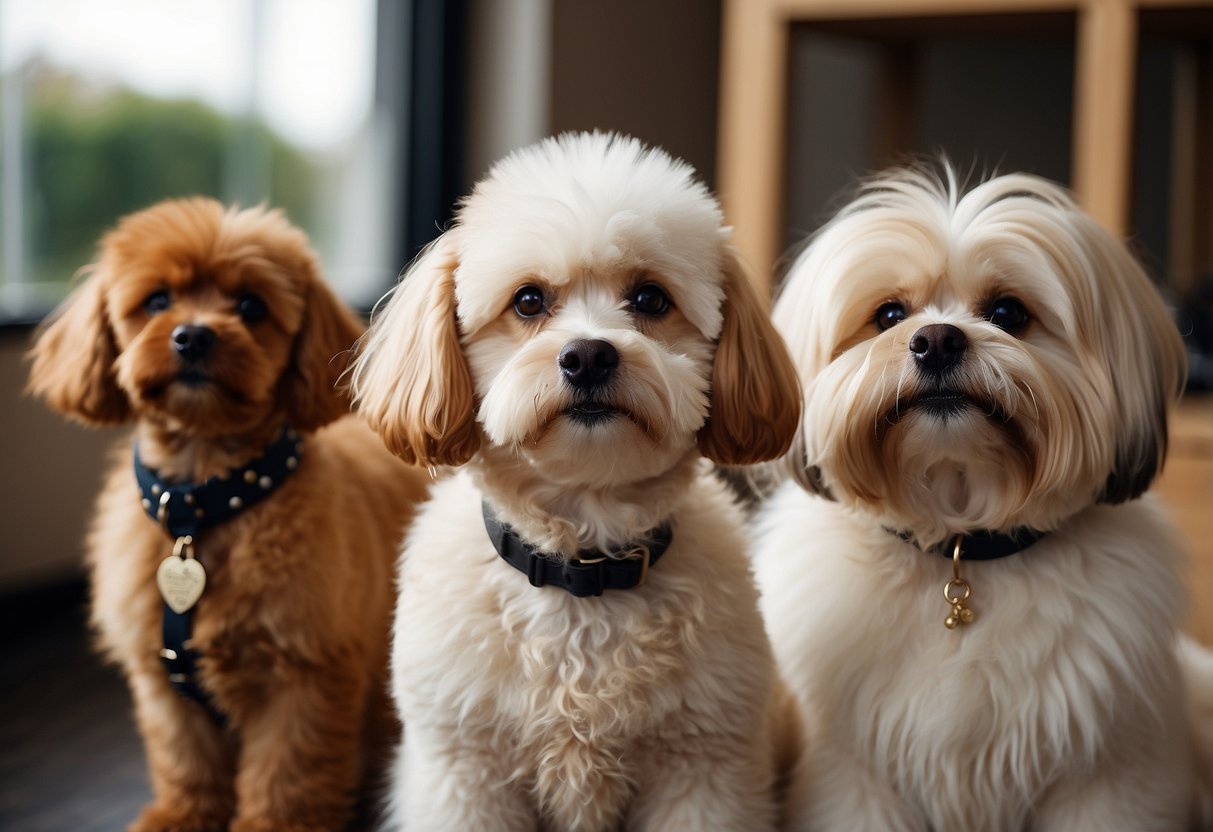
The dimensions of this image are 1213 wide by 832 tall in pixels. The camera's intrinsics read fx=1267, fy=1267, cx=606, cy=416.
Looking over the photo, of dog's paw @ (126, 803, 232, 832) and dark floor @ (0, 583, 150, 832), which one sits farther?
dark floor @ (0, 583, 150, 832)

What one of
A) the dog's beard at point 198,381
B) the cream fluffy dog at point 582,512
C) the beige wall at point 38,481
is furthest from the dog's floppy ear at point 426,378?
the beige wall at point 38,481

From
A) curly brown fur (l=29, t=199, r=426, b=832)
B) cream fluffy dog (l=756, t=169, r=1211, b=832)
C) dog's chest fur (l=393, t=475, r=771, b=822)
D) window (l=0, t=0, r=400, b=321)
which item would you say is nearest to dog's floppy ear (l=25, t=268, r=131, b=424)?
curly brown fur (l=29, t=199, r=426, b=832)

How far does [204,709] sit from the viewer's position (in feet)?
4.92

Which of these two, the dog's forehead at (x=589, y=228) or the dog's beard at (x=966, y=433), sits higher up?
the dog's forehead at (x=589, y=228)

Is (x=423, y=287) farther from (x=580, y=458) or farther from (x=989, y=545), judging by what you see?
(x=989, y=545)

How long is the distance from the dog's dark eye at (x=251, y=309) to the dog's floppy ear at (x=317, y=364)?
5 centimetres

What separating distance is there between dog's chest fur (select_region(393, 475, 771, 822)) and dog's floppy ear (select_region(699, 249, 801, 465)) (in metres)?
0.14

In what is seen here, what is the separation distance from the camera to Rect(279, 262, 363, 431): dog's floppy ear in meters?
1.46

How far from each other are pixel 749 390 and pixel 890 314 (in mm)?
206

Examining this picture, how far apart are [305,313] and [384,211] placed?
5.98 feet

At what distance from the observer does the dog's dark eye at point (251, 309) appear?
1.45 m

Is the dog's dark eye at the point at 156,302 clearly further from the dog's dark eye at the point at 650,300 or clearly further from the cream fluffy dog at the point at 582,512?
the dog's dark eye at the point at 650,300

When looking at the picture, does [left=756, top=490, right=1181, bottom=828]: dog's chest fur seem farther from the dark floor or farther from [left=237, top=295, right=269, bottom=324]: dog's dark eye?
the dark floor

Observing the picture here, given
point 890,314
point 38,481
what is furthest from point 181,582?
point 38,481
